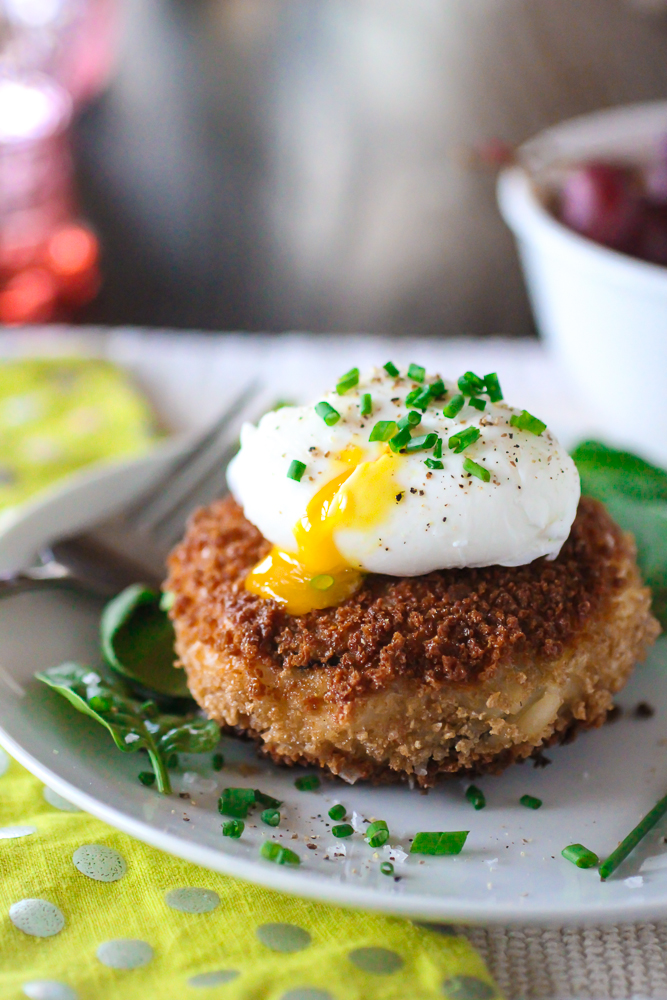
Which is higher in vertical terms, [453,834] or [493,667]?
[493,667]

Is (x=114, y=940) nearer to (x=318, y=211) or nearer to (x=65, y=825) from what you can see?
(x=65, y=825)

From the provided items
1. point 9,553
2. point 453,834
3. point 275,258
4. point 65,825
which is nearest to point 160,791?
point 65,825

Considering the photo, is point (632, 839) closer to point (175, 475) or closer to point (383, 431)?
point (383, 431)

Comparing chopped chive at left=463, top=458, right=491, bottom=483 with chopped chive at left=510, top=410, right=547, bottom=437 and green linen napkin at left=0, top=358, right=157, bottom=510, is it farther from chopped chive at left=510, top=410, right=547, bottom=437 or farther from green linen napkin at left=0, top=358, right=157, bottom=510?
green linen napkin at left=0, top=358, right=157, bottom=510

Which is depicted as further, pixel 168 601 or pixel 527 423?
pixel 168 601

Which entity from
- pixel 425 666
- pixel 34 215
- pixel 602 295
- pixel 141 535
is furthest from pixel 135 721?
pixel 34 215
